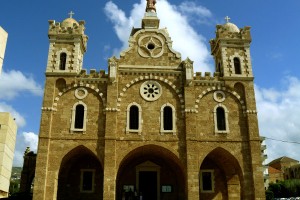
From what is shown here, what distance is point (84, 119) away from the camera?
25.5 meters

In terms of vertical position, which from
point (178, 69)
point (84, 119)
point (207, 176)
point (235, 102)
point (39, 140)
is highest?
point (178, 69)

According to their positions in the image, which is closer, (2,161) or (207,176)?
(2,161)

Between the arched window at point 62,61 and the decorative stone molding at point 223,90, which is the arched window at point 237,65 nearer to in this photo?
the decorative stone molding at point 223,90

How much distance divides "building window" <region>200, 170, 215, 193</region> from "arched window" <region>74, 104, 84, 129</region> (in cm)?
1074

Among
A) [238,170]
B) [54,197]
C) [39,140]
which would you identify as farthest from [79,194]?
[238,170]

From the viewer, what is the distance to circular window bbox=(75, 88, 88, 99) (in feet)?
86.2

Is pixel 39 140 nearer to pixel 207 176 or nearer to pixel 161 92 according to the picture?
pixel 161 92

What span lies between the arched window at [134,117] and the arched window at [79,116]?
380 cm

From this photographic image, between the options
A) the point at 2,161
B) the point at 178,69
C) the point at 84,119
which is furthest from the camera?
the point at 178,69

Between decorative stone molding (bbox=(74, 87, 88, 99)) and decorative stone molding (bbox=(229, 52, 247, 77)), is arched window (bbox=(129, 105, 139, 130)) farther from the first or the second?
decorative stone molding (bbox=(229, 52, 247, 77))

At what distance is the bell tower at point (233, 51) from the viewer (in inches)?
1088

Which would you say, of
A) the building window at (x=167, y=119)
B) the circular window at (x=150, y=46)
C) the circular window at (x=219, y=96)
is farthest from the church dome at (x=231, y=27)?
the building window at (x=167, y=119)

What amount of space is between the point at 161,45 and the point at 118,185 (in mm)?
12258

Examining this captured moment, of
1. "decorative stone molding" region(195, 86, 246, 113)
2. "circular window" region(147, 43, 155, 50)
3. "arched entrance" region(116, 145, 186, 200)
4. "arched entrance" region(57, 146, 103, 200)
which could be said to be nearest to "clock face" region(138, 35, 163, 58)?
"circular window" region(147, 43, 155, 50)
